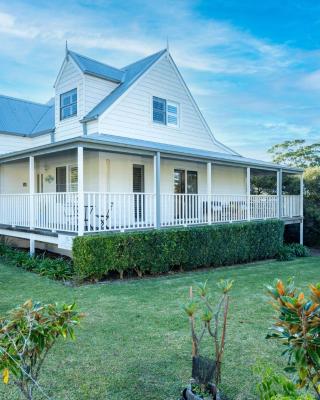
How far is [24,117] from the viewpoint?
17906 mm

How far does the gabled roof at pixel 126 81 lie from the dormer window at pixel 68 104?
3.87 ft

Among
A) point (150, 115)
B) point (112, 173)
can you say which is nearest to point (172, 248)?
point (112, 173)

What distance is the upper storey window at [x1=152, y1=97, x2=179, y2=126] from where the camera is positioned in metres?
15.0

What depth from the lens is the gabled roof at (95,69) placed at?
13859 mm

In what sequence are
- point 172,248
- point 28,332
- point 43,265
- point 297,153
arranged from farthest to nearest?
point 297,153 < point 172,248 < point 43,265 < point 28,332

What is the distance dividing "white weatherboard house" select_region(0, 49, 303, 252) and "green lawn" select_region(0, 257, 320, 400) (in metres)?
2.65

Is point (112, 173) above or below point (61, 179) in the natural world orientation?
above

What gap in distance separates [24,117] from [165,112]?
7882 mm

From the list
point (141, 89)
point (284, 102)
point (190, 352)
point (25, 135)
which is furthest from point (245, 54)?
point (190, 352)

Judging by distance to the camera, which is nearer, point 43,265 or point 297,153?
point 43,265

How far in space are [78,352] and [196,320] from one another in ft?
7.05

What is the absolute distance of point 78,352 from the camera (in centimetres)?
457

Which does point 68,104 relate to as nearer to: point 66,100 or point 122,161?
point 66,100

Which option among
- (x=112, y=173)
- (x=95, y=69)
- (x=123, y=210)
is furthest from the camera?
(x=95, y=69)
